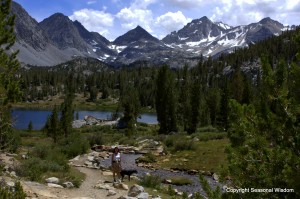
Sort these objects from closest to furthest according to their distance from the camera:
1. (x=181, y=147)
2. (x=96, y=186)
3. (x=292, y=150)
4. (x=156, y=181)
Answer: (x=292, y=150), (x=96, y=186), (x=156, y=181), (x=181, y=147)

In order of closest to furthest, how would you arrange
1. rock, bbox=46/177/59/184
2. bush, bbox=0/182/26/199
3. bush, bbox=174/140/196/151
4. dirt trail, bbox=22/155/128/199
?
1. bush, bbox=0/182/26/199
2. dirt trail, bbox=22/155/128/199
3. rock, bbox=46/177/59/184
4. bush, bbox=174/140/196/151

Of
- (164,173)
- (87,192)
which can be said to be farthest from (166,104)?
(87,192)

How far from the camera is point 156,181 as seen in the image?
75.7 ft

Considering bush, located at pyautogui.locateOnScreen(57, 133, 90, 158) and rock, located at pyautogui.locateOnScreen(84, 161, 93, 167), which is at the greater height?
bush, located at pyautogui.locateOnScreen(57, 133, 90, 158)

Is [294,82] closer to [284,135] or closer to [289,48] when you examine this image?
[284,135]

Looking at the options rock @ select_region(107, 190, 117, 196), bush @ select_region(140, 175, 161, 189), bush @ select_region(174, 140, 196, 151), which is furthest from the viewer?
bush @ select_region(174, 140, 196, 151)

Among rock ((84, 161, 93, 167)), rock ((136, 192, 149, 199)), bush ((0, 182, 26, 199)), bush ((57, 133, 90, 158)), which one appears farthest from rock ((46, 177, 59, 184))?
bush ((57, 133, 90, 158))

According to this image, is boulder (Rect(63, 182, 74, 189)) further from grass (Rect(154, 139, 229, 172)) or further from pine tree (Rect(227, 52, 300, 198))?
grass (Rect(154, 139, 229, 172))

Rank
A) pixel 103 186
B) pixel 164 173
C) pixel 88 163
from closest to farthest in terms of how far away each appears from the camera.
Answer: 1. pixel 103 186
2. pixel 88 163
3. pixel 164 173

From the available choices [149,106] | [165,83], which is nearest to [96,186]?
[165,83]

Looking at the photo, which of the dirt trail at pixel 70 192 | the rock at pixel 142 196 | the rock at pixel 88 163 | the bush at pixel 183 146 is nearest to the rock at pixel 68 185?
the dirt trail at pixel 70 192

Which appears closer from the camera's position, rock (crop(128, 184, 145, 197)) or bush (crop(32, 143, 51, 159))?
rock (crop(128, 184, 145, 197))

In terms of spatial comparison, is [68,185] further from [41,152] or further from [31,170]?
[41,152]

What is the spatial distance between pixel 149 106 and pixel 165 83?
384 feet
